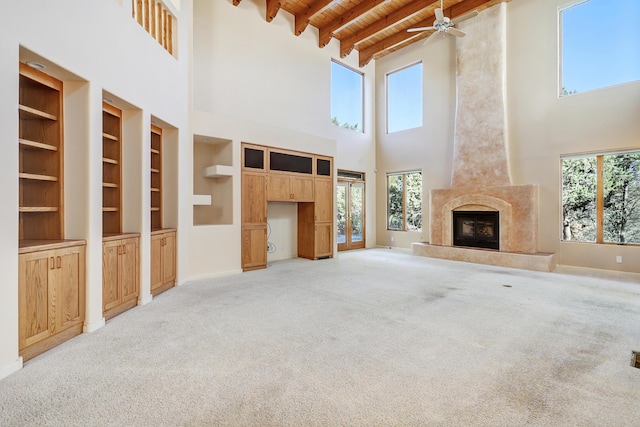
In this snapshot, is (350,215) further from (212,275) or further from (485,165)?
(212,275)

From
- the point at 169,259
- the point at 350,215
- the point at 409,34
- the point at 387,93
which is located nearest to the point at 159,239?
the point at 169,259

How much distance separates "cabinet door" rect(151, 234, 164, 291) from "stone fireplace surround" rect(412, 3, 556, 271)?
19.9ft

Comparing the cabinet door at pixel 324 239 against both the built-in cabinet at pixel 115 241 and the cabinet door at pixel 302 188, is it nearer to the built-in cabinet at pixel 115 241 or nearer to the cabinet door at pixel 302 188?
the cabinet door at pixel 302 188

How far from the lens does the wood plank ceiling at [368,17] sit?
23.7ft

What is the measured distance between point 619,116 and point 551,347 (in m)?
5.52

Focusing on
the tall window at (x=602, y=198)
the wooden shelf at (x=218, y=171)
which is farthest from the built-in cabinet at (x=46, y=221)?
the tall window at (x=602, y=198)

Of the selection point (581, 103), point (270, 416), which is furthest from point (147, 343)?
point (581, 103)

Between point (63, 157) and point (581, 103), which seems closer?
point (63, 157)

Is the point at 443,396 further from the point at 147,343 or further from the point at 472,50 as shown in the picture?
the point at 472,50

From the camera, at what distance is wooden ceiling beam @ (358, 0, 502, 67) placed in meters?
7.15

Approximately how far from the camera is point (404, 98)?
9.26 meters

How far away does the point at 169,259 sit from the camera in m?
4.74

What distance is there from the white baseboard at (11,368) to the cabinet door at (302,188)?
16.5 ft

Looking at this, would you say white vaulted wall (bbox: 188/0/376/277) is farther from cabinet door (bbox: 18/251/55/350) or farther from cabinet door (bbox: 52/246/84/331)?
cabinet door (bbox: 18/251/55/350)
